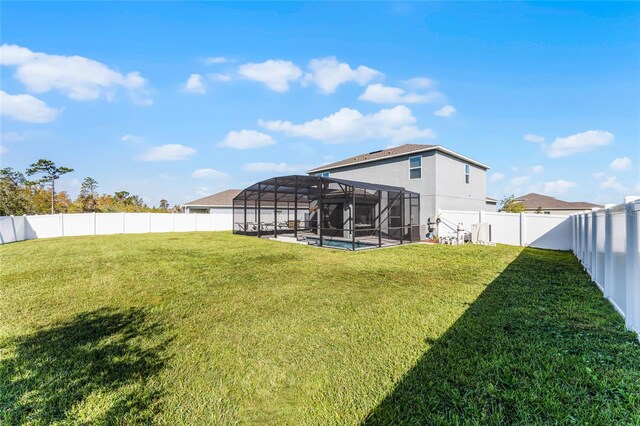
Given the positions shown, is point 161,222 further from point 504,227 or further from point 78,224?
point 504,227

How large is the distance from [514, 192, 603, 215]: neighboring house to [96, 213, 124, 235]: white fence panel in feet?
119

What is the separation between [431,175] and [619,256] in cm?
1063

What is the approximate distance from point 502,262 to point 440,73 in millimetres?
9140

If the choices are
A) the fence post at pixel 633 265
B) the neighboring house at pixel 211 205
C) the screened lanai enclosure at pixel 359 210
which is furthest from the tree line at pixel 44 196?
the fence post at pixel 633 265

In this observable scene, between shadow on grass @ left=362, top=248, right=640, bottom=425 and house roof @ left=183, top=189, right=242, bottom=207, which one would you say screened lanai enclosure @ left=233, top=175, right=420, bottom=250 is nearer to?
shadow on grass @ left=362, top=248, right=640, bottom=425

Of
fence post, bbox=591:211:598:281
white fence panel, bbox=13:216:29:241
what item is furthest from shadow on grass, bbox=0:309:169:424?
white fence panel, bbox=13:216:29:241

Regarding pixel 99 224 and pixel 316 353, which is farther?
pixel 99 224

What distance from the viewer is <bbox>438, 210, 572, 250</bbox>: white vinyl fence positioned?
1054 cm

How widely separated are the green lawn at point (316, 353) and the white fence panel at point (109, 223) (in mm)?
15707

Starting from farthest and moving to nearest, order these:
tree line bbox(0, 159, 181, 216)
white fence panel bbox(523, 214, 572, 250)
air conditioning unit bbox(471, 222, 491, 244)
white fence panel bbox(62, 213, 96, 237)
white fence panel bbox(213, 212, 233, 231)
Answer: tree line bbox(0, 159, 181, 216) < white fence panel bbox(213, 212, 233, 231) < white fence panel bbox(62, 213, 96, 237) < air conditioning unit bbox(471, 222, 491, 244) < white fence panel bbox(523, 214, 572, 250)

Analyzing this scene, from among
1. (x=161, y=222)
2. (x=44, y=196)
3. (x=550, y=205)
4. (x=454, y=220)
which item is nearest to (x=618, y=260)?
(x=454, y=220)

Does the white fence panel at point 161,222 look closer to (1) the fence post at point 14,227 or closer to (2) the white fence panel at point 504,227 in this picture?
(1) the fence post at point 14,227

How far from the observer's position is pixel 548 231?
10891 mm

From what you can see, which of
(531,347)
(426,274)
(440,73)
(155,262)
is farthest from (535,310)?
(440,73)
